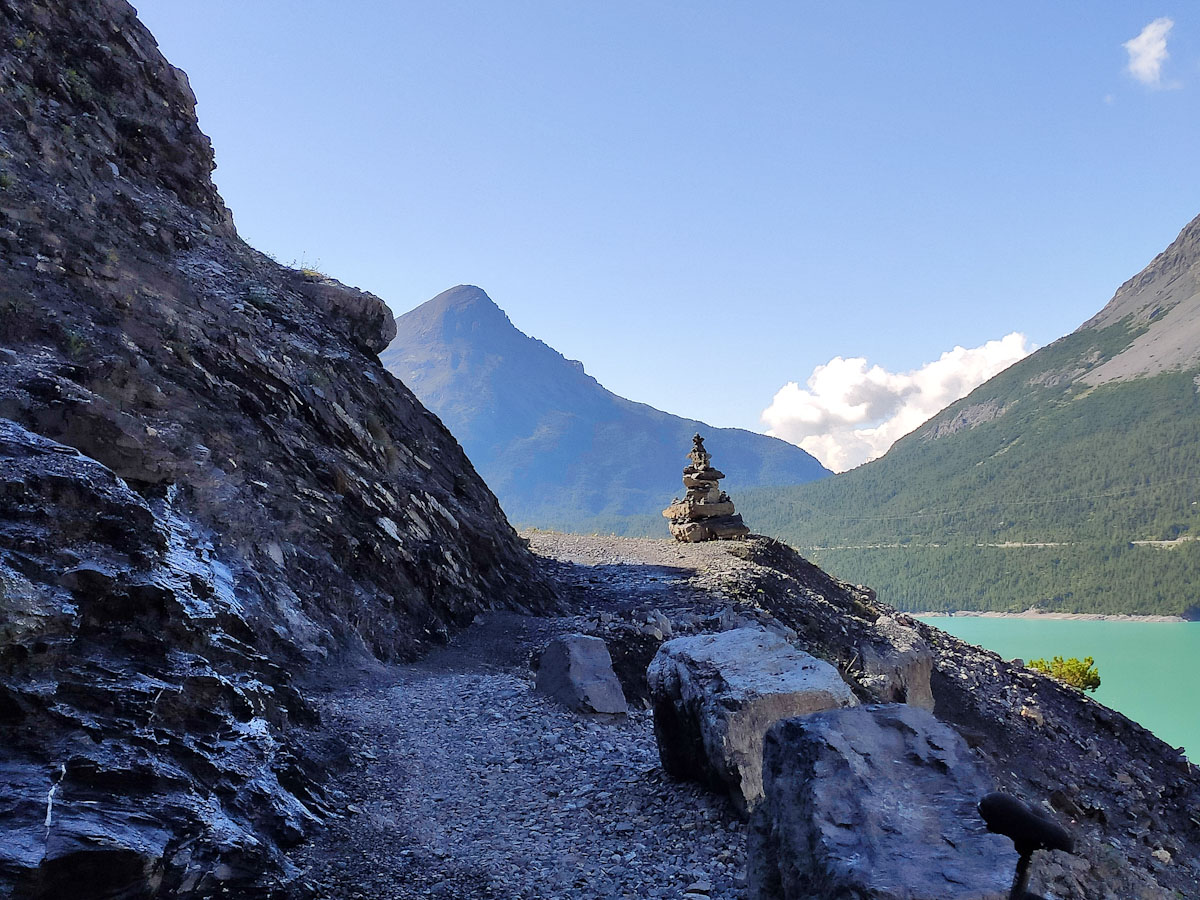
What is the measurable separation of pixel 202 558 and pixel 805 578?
65.1 feet

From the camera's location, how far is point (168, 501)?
995 centimetres

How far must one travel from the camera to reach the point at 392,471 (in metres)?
16.3

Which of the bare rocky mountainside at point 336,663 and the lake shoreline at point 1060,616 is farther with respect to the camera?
the lake shoreline at point 1060,616

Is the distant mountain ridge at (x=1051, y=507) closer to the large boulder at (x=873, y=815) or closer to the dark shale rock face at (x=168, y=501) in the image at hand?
the dark shale rock face at (x=168, y=501)

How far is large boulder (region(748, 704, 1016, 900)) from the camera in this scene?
415 centimetres

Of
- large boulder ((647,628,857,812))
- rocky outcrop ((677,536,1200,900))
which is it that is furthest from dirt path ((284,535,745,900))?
rocky outcrop ((677,536,1200,900))

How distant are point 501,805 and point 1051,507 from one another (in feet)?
560

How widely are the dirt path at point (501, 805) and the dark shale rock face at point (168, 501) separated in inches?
27.2

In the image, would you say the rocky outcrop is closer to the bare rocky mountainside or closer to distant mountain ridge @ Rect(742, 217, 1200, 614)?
the bare rocky mountainside

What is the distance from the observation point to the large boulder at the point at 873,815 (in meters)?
4.15

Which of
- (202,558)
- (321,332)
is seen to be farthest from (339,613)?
(321,332)

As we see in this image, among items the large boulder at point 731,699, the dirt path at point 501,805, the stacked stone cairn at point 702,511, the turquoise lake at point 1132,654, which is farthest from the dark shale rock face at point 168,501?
the turquoise lake at point 1132,654

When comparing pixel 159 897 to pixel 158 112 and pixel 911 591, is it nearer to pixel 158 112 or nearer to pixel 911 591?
pixel 158 112

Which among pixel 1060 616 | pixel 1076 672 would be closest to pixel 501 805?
pixel 1076 672
